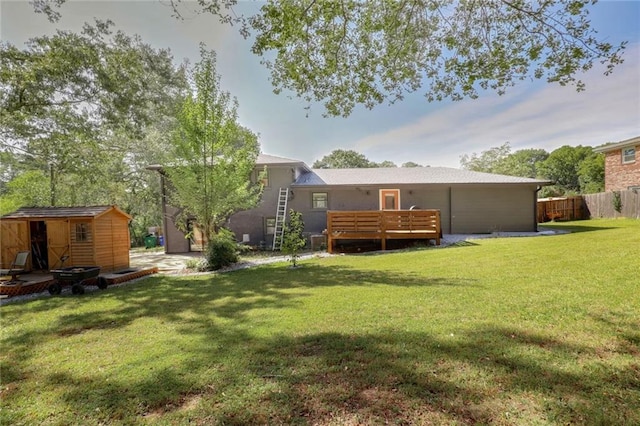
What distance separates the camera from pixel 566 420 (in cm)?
222

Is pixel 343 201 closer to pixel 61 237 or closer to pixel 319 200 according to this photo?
pixel 319 200

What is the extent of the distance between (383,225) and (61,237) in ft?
38.8

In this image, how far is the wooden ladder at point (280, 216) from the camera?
15.6 metres

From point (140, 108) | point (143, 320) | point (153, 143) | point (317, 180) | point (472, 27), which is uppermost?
point (153, 143)

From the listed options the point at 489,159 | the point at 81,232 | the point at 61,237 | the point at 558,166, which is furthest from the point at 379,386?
the point at 558,166

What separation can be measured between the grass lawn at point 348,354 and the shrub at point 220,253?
383 cm

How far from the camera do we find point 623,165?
1931 centimetres

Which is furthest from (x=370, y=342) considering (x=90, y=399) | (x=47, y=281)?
(x=47, y=281)

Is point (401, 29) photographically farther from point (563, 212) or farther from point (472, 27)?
point (563, 212)

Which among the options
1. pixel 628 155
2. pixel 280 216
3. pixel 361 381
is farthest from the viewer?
pixel 628 155

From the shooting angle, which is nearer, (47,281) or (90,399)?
(90,399)

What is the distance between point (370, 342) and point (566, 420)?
1907mm

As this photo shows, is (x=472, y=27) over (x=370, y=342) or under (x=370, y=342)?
over

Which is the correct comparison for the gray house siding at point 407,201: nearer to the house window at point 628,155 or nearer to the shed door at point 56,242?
the shed door at point 56,242
